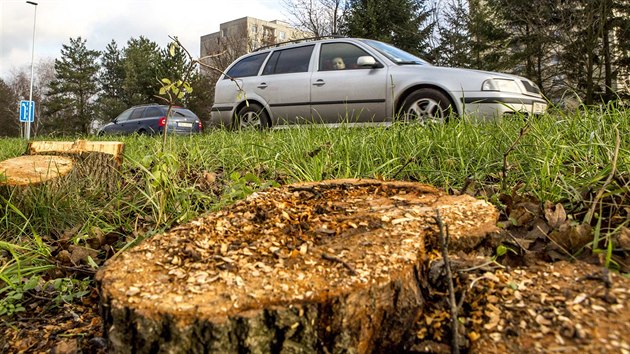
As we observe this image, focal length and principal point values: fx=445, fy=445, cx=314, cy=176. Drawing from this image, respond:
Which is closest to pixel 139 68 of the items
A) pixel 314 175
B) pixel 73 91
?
pixel 73 91

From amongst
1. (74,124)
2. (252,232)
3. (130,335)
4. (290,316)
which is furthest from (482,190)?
(74,124)

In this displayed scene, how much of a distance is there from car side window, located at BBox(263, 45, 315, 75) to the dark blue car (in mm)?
6241

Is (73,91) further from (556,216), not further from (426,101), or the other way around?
(556,216)

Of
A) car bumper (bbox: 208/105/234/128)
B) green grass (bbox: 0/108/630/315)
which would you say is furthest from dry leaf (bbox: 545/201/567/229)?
car bumper (bbox: 208/105/234/128)

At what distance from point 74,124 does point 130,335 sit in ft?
132

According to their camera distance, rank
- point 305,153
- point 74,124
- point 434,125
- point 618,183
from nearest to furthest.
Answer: point 618,183 → point 305,153 → point 434,125 → point 74,124

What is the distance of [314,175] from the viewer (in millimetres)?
2357

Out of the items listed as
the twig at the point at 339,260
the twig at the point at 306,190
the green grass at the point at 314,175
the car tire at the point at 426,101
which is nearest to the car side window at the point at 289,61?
the car tire at the point at 426,101

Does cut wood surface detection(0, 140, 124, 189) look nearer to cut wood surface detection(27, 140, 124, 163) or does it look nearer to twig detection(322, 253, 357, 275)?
cut wood surface detection(27, 140, 124, 163)

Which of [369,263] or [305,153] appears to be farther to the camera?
[305,153]

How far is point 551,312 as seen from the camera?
0.85m

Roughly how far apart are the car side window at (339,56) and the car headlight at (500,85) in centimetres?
169

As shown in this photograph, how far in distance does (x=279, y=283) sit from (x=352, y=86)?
204 inches

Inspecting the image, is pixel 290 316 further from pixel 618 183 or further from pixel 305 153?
pixel 305 153
